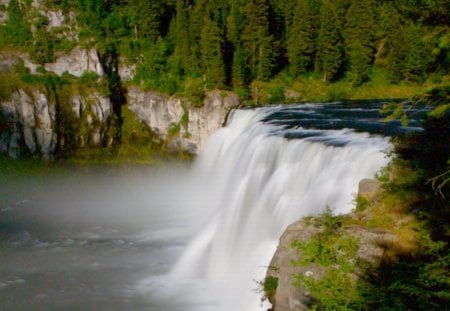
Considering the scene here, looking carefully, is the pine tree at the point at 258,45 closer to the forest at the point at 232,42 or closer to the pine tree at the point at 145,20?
the forest at the point at 232,42

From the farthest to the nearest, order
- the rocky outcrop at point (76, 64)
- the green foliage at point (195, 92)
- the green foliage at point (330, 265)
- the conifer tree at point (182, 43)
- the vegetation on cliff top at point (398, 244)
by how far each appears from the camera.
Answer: the conifer tree at point (182, 43) → the rocky outcrop at point (76, 64) → the green foliage at point (195, 92) → the green foliage at point (330, 265) → the vegetation on cliff top at point (398, 244)

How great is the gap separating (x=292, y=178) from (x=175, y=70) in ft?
93.4

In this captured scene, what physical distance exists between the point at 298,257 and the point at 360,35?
46439 millimetres

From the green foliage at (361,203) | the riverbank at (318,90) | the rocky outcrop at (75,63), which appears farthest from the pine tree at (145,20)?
the green foliage at (361,203)

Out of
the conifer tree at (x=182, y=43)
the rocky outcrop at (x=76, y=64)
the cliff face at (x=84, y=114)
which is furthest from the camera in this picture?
the conifer tree at (x=182, y=43)

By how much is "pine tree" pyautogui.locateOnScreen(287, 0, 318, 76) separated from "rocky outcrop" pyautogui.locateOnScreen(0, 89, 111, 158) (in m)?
22.1

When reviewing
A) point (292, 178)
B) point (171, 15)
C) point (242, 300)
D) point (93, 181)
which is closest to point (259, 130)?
point (292, 178)

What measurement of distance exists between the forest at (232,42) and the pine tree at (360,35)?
12cm

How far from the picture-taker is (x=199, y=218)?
31703 millimetres

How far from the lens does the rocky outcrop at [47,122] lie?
1626 inches

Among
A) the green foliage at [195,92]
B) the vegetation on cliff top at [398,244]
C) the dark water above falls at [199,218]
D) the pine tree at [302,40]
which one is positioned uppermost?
the pine tree at [302,40]

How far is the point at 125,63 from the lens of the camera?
156ft

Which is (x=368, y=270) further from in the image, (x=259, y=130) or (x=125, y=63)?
(x=125, y=63)

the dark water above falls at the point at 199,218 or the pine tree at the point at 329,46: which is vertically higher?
the pine tree at the point at 329,46
